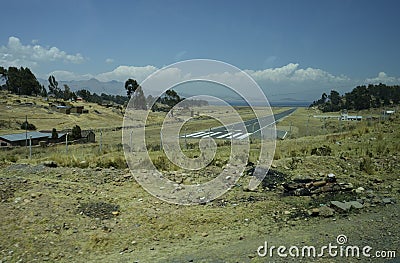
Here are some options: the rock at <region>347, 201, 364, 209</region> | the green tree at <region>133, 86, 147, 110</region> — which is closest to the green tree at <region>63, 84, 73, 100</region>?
the green tree at <region>133, 86, 147, 110</region>

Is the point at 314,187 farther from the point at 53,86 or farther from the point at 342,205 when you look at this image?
the point at 53,86

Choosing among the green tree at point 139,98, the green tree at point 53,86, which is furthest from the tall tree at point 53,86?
the green tree at point 139,98

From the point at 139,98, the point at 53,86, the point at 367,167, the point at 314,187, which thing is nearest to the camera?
the point at 139,98

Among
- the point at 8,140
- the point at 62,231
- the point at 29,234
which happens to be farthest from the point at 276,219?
the point at 8,140

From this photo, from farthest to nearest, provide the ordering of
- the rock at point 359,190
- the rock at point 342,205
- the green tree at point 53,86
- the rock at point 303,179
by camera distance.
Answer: the green tree at point 53,86
the rock at point 303,179
the rock at point 359,190
the rock at point 342,205

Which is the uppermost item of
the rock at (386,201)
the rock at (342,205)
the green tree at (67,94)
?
the green tree at (67,94)

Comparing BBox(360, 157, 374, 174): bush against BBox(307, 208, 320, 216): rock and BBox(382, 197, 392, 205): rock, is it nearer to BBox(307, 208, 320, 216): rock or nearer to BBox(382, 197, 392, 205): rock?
BBox(382, 197, 392, 205): rock

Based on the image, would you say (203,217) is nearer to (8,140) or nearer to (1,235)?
(1,235)

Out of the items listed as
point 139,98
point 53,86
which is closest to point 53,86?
point 53,86

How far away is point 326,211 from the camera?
6.50 metres

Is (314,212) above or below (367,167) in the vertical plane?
below

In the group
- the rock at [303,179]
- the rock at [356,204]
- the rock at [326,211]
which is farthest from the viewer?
the rock at [303,179]

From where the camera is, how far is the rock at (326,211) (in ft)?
21.0

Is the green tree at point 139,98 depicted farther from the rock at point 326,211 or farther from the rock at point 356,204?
Answer: the rock at point 356,204
